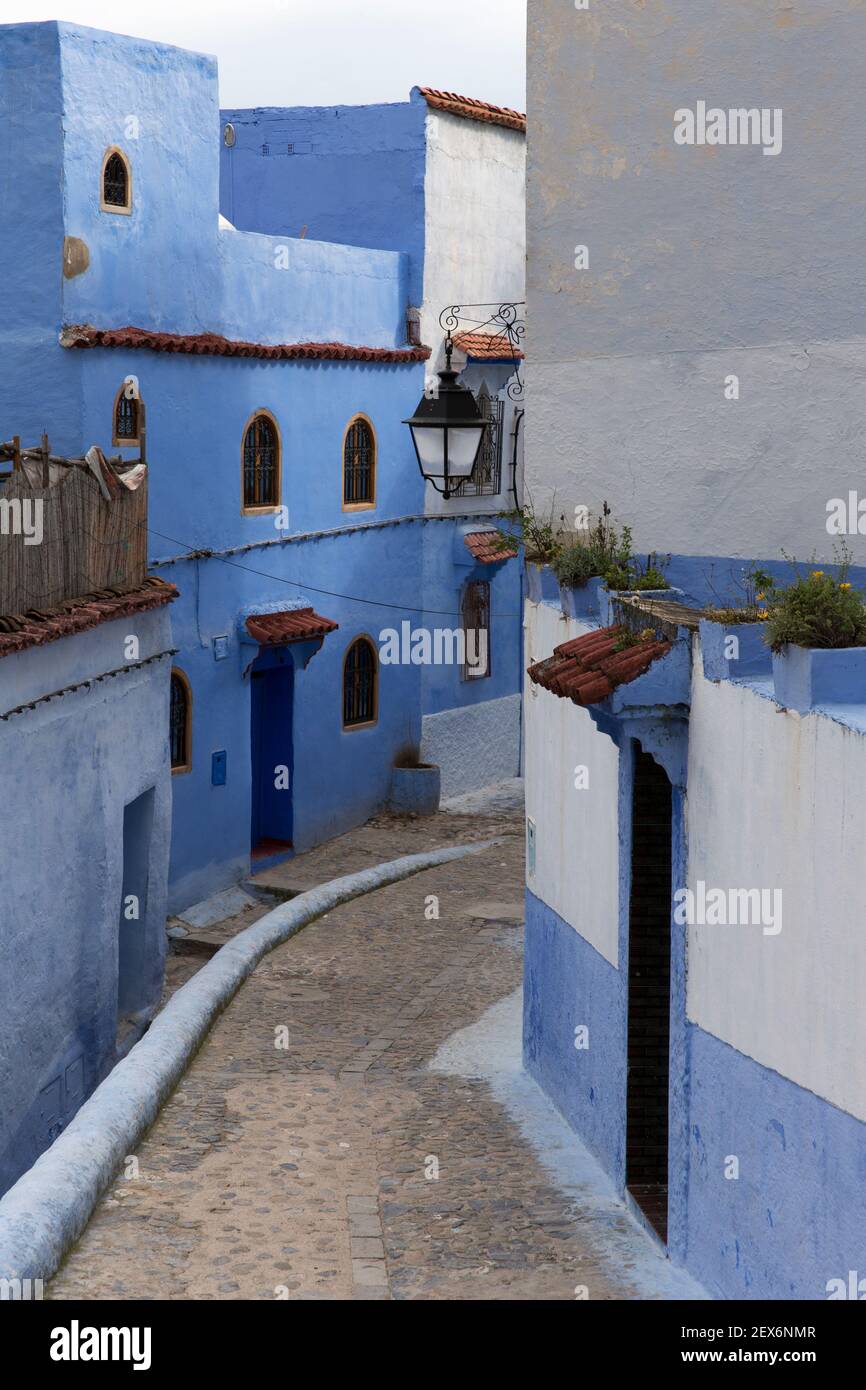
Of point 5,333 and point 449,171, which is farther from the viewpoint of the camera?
point 449,171

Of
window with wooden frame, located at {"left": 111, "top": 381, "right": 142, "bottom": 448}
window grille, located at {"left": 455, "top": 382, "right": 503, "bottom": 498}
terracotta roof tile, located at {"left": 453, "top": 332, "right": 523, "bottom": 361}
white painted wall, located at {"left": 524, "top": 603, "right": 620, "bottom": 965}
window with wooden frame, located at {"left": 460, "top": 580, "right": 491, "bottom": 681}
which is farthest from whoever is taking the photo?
window with wooden frame, located at {"left": 460, "top": 580, "right": 491, "bottom": 681}

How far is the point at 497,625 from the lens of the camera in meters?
24.9

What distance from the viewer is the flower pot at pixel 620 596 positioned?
29.1 ft

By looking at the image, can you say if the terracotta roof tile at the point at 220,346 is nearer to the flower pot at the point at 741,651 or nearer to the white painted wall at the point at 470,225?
the white painted wall at the point at 470,225

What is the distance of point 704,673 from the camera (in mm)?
7609

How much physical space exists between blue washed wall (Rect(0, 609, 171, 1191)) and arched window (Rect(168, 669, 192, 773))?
4176 millimetres

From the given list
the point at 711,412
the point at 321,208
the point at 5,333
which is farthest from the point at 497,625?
the point at 711,412

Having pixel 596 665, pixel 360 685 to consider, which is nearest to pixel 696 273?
pixel 596 665

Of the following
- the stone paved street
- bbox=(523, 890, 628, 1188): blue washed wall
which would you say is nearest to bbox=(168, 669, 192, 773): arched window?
the stone paved street

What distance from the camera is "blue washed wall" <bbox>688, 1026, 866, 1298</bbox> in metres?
6.18

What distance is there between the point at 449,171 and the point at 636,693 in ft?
52.5

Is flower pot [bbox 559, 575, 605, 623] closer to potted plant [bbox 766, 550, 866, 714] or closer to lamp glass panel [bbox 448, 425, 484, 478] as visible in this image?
lamp glass panel [bbox 448, 425, 484, 478]

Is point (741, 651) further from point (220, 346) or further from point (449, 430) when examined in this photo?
point (220, 346)
